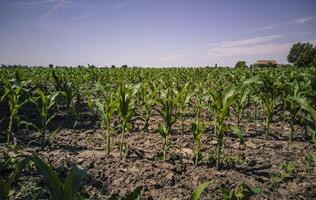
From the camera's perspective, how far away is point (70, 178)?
1202 mm

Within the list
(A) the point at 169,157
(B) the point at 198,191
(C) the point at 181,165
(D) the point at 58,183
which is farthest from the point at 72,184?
(A) the point at 169,157

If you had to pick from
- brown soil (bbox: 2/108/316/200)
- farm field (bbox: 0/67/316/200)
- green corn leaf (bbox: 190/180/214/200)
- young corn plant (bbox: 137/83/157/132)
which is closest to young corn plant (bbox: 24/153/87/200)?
farm field (bbox: 0/67/316/200)

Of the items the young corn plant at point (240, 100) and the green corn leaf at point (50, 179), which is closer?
the green corn leaf at point (50, 179)

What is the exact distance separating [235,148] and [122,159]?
1478mm

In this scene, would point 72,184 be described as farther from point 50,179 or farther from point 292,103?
point 292,103

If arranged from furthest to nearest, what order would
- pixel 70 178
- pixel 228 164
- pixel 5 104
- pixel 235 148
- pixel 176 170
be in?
pixel 5 104 → pixel 235 148 → pixel 228 164 → pixel 176 170 → pixel 70 178

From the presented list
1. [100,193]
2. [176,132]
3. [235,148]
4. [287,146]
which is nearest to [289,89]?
[287,146]

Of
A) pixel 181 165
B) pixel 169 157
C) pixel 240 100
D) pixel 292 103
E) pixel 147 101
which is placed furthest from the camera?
pixel 147 101

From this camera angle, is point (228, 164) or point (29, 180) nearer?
point (29, 180)

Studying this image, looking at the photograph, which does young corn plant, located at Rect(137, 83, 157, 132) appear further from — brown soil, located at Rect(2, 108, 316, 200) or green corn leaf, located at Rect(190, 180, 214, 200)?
green corn leaf, located at Rect(190, 180, 214, 200)

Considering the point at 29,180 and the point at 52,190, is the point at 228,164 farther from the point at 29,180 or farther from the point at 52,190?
the point at 52,190

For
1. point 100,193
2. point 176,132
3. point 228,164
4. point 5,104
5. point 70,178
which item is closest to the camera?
point 70,178

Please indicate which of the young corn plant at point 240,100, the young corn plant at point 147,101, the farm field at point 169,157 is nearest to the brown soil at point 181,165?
the farm field at point 169,157

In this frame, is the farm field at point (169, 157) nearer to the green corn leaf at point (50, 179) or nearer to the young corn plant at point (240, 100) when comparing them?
the green corn leaf at point (50, 179)
